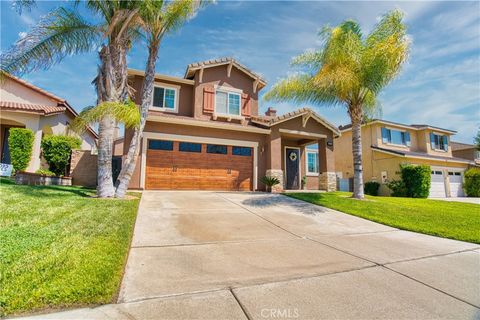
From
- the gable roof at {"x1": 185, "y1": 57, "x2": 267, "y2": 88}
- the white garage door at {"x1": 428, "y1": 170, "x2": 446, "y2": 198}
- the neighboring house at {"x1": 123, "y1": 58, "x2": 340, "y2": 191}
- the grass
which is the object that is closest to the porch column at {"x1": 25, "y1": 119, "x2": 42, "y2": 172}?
the neighboring house at {"x1": 123, "y1": 58, "x2": 340, "y2": 191}

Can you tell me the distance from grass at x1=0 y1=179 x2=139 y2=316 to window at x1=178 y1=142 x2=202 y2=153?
680cm

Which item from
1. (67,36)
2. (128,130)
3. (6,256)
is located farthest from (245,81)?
(6,256)

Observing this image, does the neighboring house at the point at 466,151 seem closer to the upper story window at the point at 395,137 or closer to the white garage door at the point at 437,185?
the white garage door at the point at 437,185

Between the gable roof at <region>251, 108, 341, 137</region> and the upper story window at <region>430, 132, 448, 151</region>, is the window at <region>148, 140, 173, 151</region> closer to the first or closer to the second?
the gable roof at <region>251, 108, 341, 137</region>

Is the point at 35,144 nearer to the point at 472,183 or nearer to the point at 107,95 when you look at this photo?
the point at 107,95

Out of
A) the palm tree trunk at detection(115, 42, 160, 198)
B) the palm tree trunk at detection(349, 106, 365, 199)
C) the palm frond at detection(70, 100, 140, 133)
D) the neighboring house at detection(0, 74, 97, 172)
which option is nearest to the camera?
the palm frond at detection(70, 100, 140, 133)

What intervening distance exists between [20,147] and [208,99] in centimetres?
924

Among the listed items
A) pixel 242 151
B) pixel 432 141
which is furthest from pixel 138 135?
pixel 432 141

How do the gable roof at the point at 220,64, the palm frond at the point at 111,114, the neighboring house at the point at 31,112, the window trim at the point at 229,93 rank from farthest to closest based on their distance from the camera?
the window trim at the point at 229,93 → the gable roof at the point at 220,64 → the neighboring house at the point at 31,112 → the palm frond at the point at 111,114

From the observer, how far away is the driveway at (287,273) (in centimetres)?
234

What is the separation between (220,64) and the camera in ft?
46.4

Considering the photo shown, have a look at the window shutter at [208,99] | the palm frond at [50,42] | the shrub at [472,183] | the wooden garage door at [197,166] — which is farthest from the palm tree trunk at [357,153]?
the shrub at [472,183]

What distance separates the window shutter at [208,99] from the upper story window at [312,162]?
8388 mm

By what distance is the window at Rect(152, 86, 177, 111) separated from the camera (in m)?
13.2
